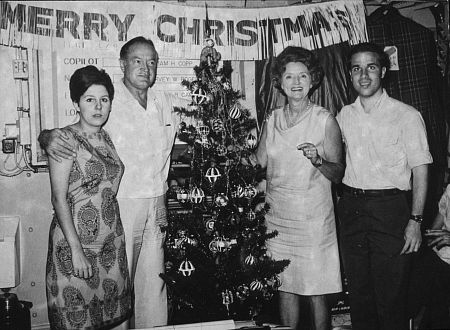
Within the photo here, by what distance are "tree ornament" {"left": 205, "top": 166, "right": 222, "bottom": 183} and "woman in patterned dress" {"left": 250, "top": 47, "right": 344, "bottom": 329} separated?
0.46m

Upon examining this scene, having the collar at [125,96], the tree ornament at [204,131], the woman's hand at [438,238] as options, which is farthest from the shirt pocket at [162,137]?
the woman's hand at [438,238]

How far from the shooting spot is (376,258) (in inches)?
125

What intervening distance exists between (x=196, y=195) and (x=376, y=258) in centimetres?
127

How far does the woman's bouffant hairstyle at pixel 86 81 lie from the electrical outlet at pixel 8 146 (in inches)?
19.6

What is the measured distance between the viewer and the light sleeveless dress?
314 cm

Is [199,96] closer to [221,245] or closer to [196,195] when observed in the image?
[196,195]

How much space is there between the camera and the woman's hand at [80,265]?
3.04 meters

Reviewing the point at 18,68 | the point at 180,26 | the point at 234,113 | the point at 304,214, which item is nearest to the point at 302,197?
the point at 304,214

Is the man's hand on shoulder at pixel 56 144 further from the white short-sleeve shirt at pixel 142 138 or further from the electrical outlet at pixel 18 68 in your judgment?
the electrical outlet at pixel 18 68

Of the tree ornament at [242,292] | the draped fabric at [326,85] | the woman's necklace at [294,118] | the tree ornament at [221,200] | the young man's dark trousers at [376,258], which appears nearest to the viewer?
the tree ornament at [221,200]

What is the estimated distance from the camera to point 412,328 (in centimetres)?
346

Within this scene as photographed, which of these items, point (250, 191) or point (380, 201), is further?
point (380, 201)

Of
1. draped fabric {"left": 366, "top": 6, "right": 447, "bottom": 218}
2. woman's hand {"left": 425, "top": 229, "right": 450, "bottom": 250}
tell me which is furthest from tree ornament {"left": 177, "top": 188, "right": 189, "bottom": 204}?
draped fabric {"left": 366, "top": 6, "right": 447, "bottom": 218}

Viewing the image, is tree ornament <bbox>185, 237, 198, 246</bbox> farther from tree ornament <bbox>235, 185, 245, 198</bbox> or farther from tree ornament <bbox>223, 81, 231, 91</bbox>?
tree ornament <bbox>223, 81, 231, 91</bbox>
